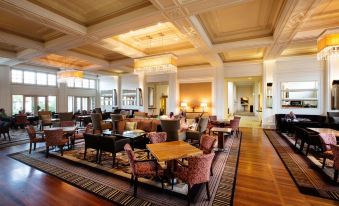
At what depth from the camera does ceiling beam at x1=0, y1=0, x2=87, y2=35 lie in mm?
3512

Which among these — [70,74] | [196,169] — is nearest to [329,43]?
[196,169]

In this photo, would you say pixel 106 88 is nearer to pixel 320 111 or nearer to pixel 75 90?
pixel 75 90

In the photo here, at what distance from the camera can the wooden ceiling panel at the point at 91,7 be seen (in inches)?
151

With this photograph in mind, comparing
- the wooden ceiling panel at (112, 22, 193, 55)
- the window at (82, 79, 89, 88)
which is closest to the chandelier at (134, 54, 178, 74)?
the wooden ceiling panel at (112, 22, 193, 55)

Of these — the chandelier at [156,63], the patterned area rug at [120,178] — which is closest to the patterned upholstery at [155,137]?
the patterned area rug at [120,178]

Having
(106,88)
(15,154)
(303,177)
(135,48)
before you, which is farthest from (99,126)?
(106,88)

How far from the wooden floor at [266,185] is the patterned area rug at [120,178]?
183 mm

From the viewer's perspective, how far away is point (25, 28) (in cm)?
538

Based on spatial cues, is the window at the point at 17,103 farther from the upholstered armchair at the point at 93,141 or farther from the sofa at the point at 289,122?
the sofa at the point at 289,122

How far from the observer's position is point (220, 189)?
301 cm

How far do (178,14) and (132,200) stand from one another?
3.83 metres

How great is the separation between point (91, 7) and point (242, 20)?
3988mm

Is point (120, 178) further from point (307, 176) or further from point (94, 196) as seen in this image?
point (307, 176)

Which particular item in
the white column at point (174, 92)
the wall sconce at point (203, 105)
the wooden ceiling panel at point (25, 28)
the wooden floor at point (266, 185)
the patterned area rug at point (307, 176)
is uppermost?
the wooden ceiling panel at point (25, 28)
